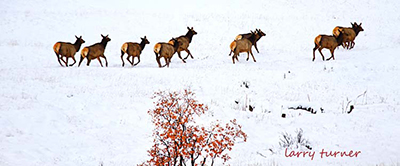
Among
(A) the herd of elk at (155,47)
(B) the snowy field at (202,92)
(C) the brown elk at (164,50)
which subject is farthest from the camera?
(C) the brown elk at (164,50)

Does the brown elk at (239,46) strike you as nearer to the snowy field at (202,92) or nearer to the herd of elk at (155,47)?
the herd of elk at (155,47)

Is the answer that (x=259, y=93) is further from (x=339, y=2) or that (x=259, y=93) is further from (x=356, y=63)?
(x=339, y=2)

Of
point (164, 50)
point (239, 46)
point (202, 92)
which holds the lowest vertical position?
point (202, 92)

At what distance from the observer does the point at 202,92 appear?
11.5 m

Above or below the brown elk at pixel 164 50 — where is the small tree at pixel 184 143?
below

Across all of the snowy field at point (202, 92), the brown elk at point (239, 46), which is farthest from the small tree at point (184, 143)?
the brown elk at point (239, 46)

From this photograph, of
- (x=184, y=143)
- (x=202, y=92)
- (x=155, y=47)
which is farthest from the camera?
(x=155, y=47)

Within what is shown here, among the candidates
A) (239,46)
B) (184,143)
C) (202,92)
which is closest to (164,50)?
(239,46)

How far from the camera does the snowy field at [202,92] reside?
24.1 ft

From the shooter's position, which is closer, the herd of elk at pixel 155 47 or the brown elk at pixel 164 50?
the herd of elk at pixel 155 47

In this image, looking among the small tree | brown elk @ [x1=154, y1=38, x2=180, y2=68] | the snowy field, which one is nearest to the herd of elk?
brown elk @ [x1=154, y1=38, x2=180, y2=68]

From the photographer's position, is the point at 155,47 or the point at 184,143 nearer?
the point at 184,143

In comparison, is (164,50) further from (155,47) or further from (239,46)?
(239,46)

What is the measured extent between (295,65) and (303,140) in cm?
975
